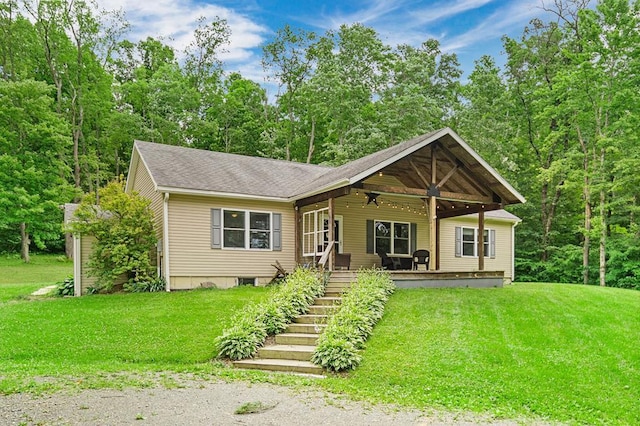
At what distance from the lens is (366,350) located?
24.2 feet

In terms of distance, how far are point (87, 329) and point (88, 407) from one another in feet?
14.5

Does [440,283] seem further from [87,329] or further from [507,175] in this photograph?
[507,175]

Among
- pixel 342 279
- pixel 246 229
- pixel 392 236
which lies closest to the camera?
pixel 342 279

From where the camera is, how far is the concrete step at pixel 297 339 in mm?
8125

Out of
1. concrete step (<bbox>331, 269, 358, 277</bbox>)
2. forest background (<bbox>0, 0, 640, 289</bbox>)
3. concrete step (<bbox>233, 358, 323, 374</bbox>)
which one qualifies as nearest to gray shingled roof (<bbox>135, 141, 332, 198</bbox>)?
concrete step (<bbox>331, 269, 358, 277</bbox>)

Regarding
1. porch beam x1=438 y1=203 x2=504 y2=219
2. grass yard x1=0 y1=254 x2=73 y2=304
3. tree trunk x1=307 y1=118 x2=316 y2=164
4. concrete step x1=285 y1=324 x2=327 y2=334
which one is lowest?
grass yard x1=0 y1=254 x2=73 y2=304

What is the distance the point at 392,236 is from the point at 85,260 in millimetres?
9575

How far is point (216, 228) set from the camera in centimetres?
1356

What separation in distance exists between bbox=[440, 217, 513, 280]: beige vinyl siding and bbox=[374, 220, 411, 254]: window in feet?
5.46

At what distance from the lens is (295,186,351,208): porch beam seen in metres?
12.2

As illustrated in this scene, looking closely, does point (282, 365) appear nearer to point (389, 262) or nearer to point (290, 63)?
point (389, 262)

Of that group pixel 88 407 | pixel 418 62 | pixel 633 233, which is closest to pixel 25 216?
pixel 88 407

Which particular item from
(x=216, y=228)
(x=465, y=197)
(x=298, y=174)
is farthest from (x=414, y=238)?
(x=216, y=228)

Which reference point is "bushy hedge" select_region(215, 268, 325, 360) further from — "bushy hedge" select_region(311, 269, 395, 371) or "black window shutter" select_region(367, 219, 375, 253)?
"black window shutter" select_region(367, 219, 375, 253)
